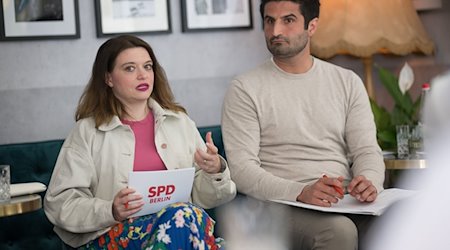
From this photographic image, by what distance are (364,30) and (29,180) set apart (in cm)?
168

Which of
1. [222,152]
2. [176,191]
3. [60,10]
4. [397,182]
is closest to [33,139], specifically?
[60,10]

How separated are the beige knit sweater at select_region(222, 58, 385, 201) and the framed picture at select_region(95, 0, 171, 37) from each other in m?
0.75

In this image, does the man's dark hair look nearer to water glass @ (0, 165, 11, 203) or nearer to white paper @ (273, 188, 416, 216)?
white paper @ (273, 188, 416, 216)

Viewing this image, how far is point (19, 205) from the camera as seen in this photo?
276cm

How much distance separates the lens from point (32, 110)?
369 centimetres

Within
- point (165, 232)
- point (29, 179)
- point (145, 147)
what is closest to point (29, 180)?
point (29, 179)

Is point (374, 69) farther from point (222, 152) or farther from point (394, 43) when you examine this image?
point (222, 152)

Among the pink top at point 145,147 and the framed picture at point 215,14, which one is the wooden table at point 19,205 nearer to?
the pink top at point 145,147

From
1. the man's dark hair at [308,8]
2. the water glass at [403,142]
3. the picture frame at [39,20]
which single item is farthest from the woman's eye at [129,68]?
the water glass at [403,142]

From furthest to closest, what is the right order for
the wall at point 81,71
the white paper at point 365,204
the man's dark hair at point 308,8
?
the wall at point 81,71
the man's dark hair at point 308,8
the white paper at point 365,204

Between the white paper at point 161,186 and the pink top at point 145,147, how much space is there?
213mm

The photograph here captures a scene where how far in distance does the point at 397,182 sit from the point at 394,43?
0.69 m

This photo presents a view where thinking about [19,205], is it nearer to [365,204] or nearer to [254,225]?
[254,225]

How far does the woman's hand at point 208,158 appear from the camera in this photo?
110 inches
